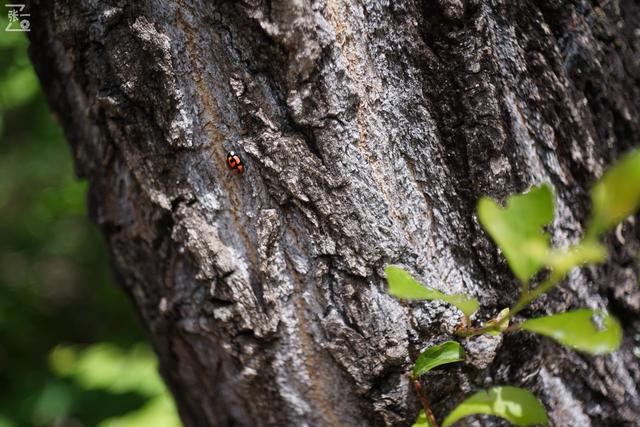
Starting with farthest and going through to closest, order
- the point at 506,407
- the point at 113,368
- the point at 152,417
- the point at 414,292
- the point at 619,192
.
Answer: the point at 113,368 < the point at 152,417 < the point at 506,407 < the point at 414,292 < the point at 619,192

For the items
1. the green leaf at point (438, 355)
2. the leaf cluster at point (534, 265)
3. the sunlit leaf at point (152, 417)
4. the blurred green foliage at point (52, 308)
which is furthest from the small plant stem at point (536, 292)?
the sunlit leaf at point (152, 417)

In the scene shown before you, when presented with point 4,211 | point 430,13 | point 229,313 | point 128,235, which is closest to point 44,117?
point 4,211

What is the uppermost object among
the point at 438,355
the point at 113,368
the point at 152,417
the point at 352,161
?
the point at 113,368

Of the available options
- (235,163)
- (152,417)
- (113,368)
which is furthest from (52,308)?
(235,163)

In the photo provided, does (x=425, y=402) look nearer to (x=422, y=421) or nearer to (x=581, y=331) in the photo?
(x=422, y=421)

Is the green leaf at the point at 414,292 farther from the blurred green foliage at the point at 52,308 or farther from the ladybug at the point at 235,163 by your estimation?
the blurred green foliage at the point at 52,308

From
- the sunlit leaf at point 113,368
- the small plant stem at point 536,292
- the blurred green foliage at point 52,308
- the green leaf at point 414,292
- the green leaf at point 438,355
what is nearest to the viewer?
the small plant stem at point 536,292
